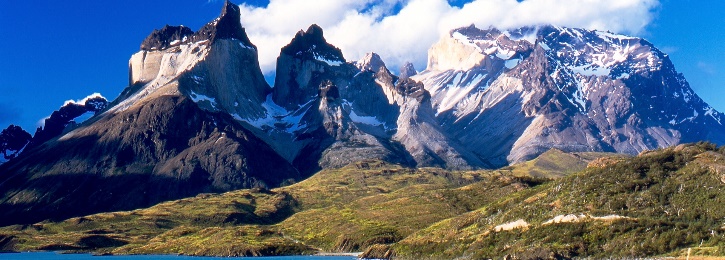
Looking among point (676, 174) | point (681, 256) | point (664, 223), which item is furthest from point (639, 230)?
point (676, 174)

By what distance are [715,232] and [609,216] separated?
26276mm

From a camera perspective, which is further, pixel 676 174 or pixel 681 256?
pixel 676 174

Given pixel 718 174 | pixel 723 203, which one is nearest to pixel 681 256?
pixel 723 203

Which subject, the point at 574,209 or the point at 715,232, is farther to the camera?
the point at 574,209

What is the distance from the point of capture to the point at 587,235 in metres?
184

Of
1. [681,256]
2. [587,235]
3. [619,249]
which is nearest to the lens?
[681,256]

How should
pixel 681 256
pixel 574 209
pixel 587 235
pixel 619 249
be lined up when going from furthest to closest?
pixel 574 209 < pixel 587 235 < pixel 619 249 < pixel 681 256

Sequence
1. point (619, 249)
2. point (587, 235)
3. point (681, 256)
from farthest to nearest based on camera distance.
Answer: point (587, 235)
point (619, 249)
point (681, 256)

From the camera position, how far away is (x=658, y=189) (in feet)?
636

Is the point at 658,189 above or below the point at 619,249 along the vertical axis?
above

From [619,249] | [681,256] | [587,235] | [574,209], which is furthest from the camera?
[574,209]

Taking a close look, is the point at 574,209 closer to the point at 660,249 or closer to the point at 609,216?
the point at 609,216

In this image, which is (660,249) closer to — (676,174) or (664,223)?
(664,223)

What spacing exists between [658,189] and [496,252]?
4124 centimetres
